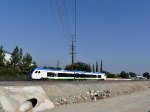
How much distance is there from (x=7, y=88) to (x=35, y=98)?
2.26 meters

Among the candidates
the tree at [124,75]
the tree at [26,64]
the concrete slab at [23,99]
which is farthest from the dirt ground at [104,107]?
the tree at [124,75]

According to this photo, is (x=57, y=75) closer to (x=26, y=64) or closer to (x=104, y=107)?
(x=26, y=64)

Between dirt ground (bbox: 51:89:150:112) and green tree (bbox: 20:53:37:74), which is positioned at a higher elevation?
green tree (bbox: 20:53:37:74)

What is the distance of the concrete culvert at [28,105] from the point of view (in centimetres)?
2212

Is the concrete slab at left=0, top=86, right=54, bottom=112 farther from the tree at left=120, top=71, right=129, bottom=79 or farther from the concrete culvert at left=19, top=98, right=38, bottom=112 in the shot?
the tree at left=120, top=71, right=129, bottom=79

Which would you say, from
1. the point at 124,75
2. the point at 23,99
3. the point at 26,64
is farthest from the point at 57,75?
the point at 124,75

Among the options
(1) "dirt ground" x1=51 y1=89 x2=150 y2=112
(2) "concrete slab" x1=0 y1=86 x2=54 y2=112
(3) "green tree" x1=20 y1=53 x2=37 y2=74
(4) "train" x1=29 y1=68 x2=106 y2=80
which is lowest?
(1) "dirt ground" x1=51 y1=89 x2=150 y2=112

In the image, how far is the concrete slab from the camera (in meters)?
21.8

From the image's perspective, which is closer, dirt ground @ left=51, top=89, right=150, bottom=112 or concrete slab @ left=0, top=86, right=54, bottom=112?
concrete slab @ left=0, top=86, right=54, bottom=112

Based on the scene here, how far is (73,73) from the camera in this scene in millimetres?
76062

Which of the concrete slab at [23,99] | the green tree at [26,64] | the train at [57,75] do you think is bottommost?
the concrete slab at [23,99]

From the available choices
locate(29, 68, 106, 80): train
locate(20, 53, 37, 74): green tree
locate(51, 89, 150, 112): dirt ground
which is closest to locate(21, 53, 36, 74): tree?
locate(20, 53, 37, 74): green tree

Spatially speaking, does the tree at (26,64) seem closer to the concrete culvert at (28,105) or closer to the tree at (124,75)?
the tree at (124,75)

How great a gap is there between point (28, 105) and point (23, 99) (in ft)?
1.75
